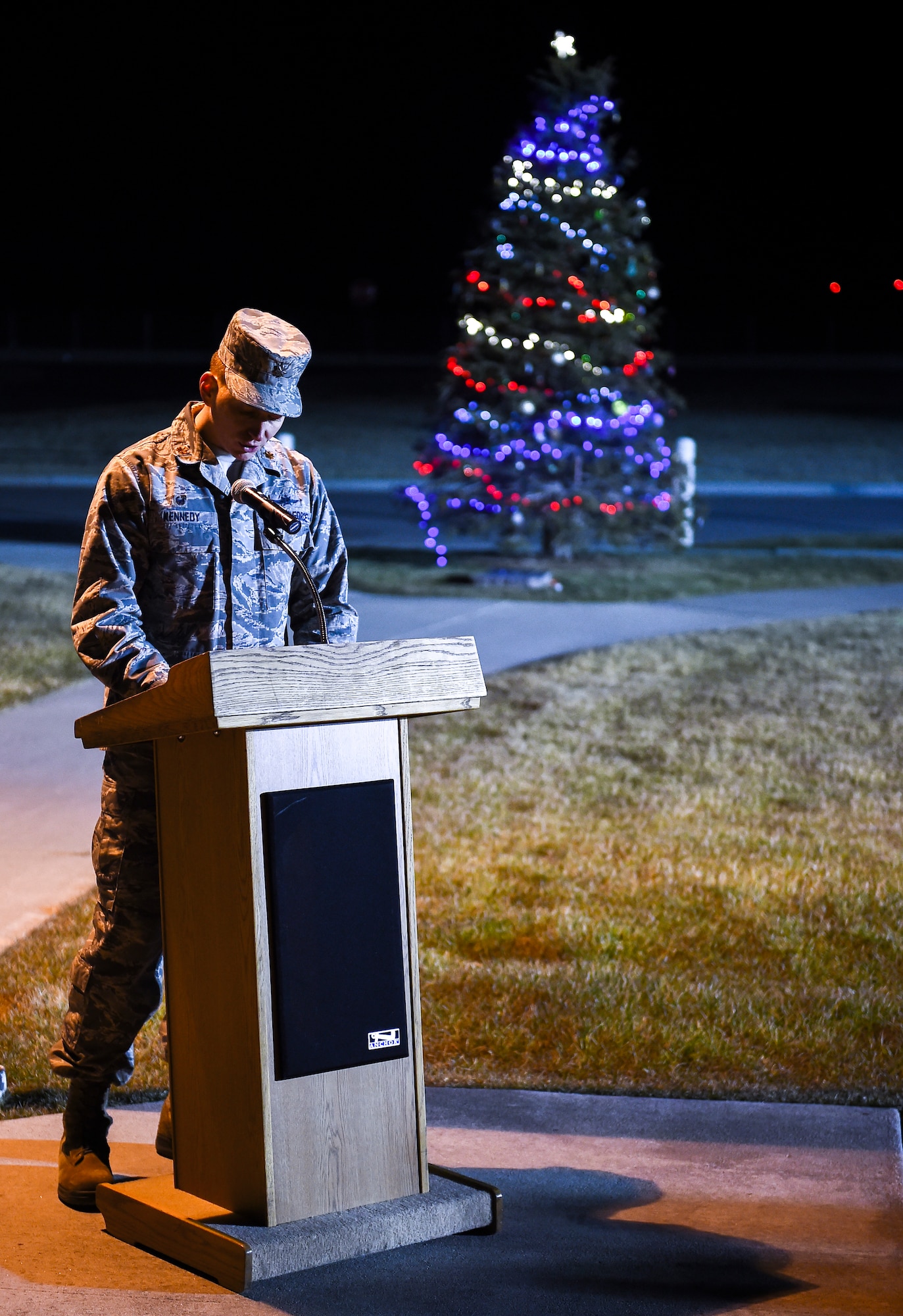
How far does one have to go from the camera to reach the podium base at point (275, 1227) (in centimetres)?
322

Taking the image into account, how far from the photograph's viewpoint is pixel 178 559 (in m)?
3.72

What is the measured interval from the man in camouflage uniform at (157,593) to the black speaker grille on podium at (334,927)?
48 cm

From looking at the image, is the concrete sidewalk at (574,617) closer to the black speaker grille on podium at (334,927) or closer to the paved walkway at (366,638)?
the paved walkway at (366,638)

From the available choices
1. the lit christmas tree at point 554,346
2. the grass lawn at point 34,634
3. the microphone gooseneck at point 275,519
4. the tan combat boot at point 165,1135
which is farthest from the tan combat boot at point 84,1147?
the lit christmas tree at point 554,346

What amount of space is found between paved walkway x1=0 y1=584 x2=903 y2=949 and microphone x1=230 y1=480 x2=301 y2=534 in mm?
2888

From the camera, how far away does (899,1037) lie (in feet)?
17.1

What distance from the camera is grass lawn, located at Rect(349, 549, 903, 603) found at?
1496 cm

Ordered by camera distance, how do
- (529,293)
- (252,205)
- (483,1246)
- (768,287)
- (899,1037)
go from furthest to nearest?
1. (252,205)
2. (768,287)
3. (529,293)
4. (899,1037)
5. (483,1246)

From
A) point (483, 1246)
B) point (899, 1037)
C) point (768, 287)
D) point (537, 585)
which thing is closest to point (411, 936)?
point (483, 1246)

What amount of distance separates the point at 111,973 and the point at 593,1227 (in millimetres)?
1270

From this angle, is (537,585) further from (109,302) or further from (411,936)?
(109,302)

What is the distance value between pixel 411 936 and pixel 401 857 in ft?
0.56

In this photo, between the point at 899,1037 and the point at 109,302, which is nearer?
the point at 899,1037

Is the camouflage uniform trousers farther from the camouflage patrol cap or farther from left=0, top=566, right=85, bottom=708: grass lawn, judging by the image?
left=0, top=566, right=85, bottom=708: grass lawn
